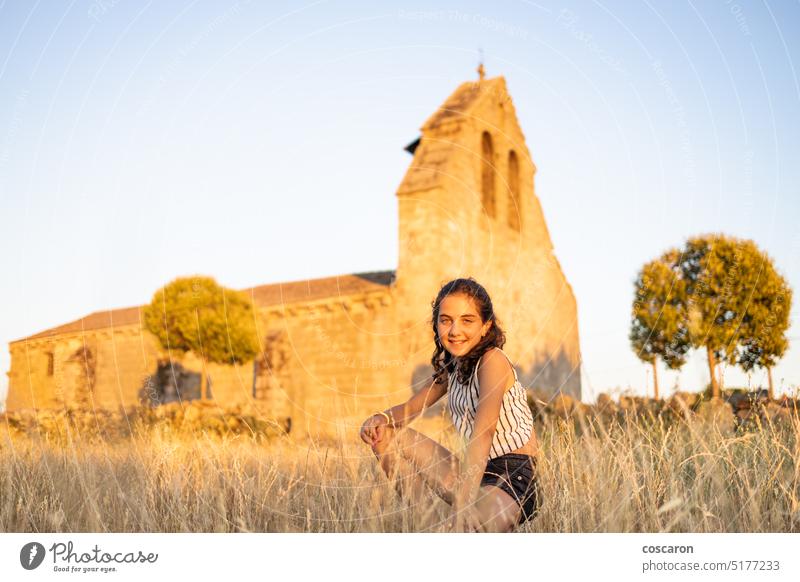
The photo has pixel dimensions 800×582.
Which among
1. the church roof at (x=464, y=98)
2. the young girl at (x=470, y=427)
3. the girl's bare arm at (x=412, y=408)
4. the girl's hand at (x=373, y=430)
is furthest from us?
the church roof at (x=464, y=98)

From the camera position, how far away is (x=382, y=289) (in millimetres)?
17188

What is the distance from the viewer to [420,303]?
16.5 m

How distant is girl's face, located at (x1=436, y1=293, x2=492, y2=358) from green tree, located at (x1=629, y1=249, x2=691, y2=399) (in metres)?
2.32

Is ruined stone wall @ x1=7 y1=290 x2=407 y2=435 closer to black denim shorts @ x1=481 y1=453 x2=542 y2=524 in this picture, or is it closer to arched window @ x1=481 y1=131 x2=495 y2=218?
arched window @ x1=481 y1=131 x2=495 y2=218

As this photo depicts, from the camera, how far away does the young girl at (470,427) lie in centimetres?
327

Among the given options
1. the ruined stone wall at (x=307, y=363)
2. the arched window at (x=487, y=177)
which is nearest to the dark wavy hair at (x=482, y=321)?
the ruined stone wall at (x=307, y=363)

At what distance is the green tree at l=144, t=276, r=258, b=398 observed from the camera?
12852mm

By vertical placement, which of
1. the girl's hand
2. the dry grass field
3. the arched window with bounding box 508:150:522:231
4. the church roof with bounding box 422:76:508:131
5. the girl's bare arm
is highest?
the church roof with bounding box 422:76:508:131

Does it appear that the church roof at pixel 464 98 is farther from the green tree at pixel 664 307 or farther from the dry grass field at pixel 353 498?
the dry grass field at pixel 353 498

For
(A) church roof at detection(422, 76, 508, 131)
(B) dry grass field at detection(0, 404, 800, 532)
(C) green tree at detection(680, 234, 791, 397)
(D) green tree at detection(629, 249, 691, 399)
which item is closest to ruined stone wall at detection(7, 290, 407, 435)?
(A) church roof at detection(422, 76, 508, 131)
